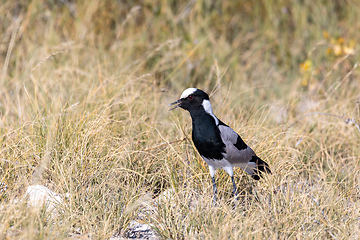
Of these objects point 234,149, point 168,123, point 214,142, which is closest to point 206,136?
point 214,142

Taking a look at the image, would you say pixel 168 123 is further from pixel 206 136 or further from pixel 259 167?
pixel 259 167

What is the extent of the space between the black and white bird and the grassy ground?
0.15m

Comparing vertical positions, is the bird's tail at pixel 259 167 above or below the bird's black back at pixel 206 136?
below

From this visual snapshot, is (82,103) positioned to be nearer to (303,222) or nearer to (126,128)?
(126,128)

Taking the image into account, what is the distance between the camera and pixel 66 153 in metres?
3.54

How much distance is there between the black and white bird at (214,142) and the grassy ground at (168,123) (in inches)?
5.8

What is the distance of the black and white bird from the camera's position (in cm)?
332

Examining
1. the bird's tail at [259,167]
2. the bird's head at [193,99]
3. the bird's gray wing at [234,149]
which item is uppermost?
the bird's head at [193,99]

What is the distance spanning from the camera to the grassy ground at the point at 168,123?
2.94 metres

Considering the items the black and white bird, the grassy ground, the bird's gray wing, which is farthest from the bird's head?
the grassy ground

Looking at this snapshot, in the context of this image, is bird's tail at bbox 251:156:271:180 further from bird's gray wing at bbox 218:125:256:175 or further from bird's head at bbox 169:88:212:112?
bird's head at bbox 169:88:212:112

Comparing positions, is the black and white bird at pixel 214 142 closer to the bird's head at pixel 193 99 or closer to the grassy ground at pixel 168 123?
the bird's head at pixel 193 99

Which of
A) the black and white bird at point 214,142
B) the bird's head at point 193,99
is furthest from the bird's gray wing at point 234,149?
the bird's head at point 193,99

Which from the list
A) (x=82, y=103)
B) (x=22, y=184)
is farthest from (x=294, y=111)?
(x=22, y=184)
